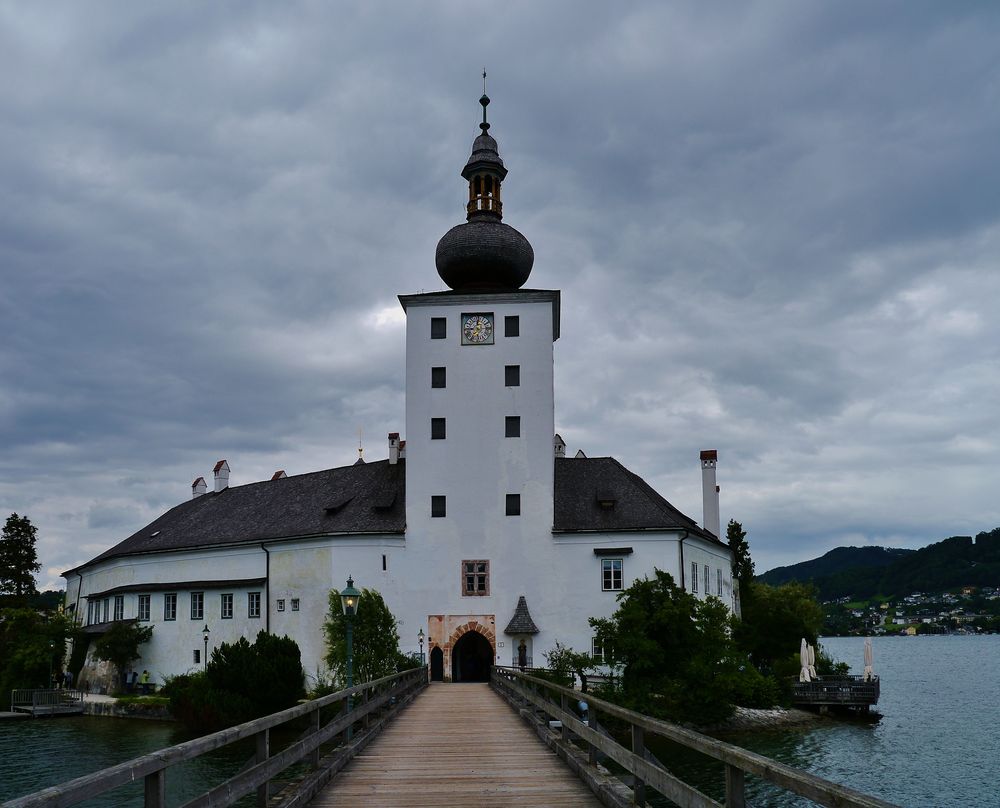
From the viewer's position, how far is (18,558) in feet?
265

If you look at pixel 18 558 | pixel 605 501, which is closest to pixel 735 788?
pixel 605 501

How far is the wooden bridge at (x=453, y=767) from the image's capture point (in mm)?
5965

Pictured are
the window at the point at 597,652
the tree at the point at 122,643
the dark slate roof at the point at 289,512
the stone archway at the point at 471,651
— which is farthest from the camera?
the tree at the point at 122,643

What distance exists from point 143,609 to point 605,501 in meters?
26.4

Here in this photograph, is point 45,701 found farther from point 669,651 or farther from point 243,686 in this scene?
point 669,651

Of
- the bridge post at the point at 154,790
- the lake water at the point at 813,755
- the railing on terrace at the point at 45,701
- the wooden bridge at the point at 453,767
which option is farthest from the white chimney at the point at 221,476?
the bridge post at the point at 154,790

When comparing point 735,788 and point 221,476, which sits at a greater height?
point 221,476

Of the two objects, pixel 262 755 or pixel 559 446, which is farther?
pixel 559 446

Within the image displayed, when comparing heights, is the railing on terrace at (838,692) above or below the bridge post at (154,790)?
below

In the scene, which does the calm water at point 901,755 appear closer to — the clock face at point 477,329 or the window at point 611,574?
the window at point 611,574

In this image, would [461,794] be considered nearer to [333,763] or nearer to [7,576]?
[333,763]

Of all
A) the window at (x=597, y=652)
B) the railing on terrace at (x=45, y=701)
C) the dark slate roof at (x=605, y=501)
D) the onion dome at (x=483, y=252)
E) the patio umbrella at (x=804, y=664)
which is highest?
the onion dome at (x=483, y=252)

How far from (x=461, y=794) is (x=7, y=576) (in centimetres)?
7977

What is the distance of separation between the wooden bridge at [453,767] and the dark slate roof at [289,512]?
93.0 feet
